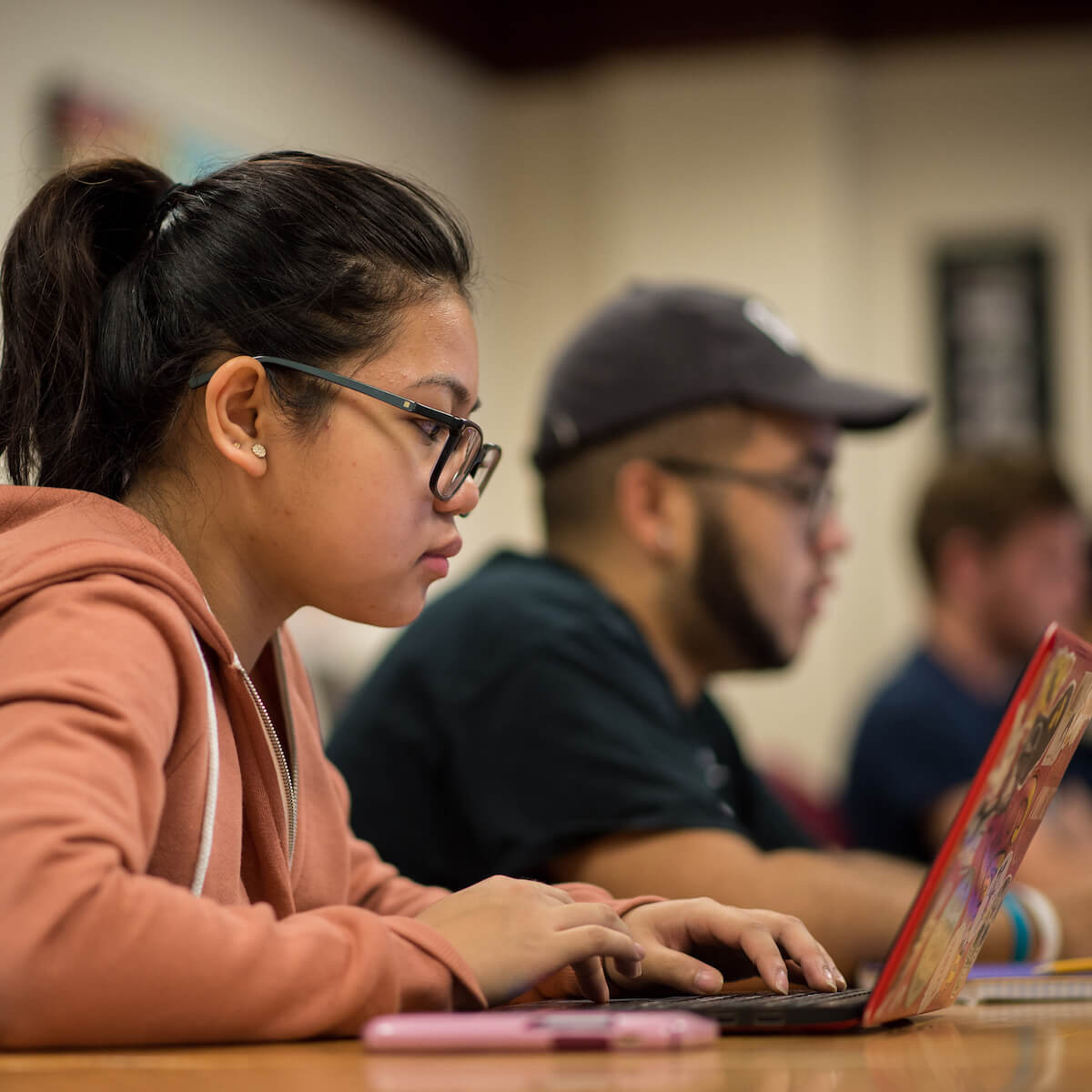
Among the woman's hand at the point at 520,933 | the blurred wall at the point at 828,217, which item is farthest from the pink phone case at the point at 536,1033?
the blurred wall at the point at 828,217

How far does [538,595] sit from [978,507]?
1737 mm

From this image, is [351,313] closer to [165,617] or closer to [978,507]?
[165,617]

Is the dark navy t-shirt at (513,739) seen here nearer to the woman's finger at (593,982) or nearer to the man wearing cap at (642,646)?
the man wearing cap at (642,646)

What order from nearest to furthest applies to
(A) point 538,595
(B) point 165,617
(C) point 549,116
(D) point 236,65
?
(B) point 165,617 → (A) point 538,595 → (D) point 236,65 → (C) point 549,116

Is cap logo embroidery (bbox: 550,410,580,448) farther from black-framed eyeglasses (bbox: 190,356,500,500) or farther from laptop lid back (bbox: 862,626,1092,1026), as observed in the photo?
laptop lid back (bbox: 862,626,1092,1026)

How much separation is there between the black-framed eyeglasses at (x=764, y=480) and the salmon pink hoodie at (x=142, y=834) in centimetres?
91

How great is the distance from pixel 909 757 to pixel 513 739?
131cm

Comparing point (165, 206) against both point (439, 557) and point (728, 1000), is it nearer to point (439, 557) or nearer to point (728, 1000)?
point (439, 557)

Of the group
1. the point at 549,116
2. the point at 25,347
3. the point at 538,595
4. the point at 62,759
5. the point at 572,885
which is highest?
the point at 549,116

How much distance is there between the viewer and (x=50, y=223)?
112 cm

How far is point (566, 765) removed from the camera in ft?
4.96

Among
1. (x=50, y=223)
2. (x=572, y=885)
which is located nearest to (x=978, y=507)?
(x=572, y=885)

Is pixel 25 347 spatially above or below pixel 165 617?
above

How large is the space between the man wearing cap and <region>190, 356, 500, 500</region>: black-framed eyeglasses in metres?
0.45
